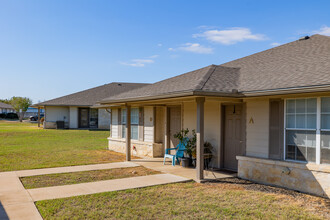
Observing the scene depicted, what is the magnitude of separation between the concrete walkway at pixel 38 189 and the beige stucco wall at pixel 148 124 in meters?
4.00

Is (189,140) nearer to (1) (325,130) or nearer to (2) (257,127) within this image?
(2) (257,127)

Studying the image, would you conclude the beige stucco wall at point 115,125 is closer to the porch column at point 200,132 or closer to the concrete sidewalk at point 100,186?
the concrete sidewalk at point 100,186

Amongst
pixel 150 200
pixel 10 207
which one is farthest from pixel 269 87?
pixel 10 207

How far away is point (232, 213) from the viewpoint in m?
5.51

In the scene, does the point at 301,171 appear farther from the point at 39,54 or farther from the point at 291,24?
the point at 39,54

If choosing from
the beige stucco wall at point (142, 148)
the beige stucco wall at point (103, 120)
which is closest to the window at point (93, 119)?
the beige stucco wall at point (103, 120)

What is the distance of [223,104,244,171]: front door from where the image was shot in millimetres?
9234

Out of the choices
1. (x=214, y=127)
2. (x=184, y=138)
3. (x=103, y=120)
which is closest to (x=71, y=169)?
(x=184, y=138)

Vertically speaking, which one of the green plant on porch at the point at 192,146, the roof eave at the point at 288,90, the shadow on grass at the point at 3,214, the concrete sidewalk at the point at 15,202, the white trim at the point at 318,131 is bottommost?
the concrete sidewalk at the point at 15,202

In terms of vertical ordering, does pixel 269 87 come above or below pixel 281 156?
above

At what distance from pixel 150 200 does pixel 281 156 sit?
3659 mm

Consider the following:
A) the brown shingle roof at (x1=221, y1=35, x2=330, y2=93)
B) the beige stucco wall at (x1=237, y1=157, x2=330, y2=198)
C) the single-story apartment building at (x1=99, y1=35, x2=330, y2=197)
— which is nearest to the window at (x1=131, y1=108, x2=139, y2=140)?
the single-story apartment building at (x1=99, y1=35, x2=330, y2=197)

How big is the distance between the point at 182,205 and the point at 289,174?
3.08 metres

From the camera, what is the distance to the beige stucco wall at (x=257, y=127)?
8.01 meters
